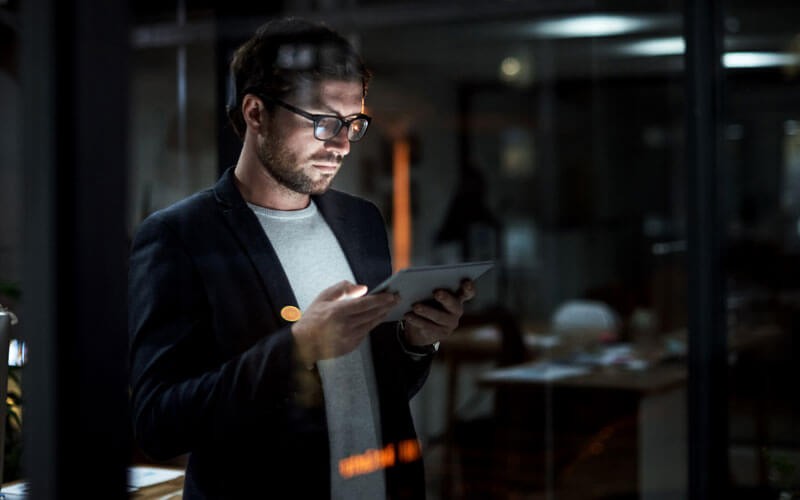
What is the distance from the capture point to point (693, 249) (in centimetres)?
369

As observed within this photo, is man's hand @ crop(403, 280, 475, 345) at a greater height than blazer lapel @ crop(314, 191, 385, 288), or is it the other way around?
blazer lapel @ crop(314, 191, 385, 288)

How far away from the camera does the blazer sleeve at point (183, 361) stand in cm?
192

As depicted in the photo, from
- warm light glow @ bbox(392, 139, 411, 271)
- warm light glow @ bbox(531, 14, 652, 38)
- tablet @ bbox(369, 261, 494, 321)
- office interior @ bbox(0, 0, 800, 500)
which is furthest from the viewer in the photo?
warm light glow @ bbox(531, 14, 652, 38)

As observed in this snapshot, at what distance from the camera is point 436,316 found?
2.08m

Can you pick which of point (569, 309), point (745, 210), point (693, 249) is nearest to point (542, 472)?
point (569, 309)

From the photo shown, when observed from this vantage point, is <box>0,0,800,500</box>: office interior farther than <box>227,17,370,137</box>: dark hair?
No

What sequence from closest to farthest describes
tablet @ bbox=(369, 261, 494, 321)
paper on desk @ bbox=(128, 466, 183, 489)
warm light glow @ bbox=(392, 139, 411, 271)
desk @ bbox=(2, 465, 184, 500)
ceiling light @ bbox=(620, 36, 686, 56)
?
tablet @ bbox=(369, 261, 494, 321), desk @ bbox=(2, 465, 184, 500), paper on desk @ bbox=(128, 466, 183, 489), warm light glow @ bbox=(392, 139, 411, 271), ceiling light @ bbox=(620, 36, 686, 56)

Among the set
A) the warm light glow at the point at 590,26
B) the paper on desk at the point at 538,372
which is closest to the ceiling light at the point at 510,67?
the warm light glow at the point at 590,26

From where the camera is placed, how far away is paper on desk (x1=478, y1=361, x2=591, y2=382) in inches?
218

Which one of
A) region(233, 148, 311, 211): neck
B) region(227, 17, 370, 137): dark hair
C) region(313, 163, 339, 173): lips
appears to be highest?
region(227, 17, 370, 137): dark hair

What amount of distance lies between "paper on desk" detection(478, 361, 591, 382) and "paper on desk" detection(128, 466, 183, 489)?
10.7 feet

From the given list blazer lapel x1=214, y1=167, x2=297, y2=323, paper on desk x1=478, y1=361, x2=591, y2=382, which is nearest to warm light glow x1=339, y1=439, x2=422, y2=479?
blazer lapel x1=214, y1=167, x2=297, y2=323

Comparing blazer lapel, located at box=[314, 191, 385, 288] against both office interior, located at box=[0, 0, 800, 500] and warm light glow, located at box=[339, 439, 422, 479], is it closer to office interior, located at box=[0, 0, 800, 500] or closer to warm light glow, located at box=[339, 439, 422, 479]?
office interior, located at box=[0, 0, 800, 500]

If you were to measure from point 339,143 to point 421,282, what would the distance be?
0.35 metres
